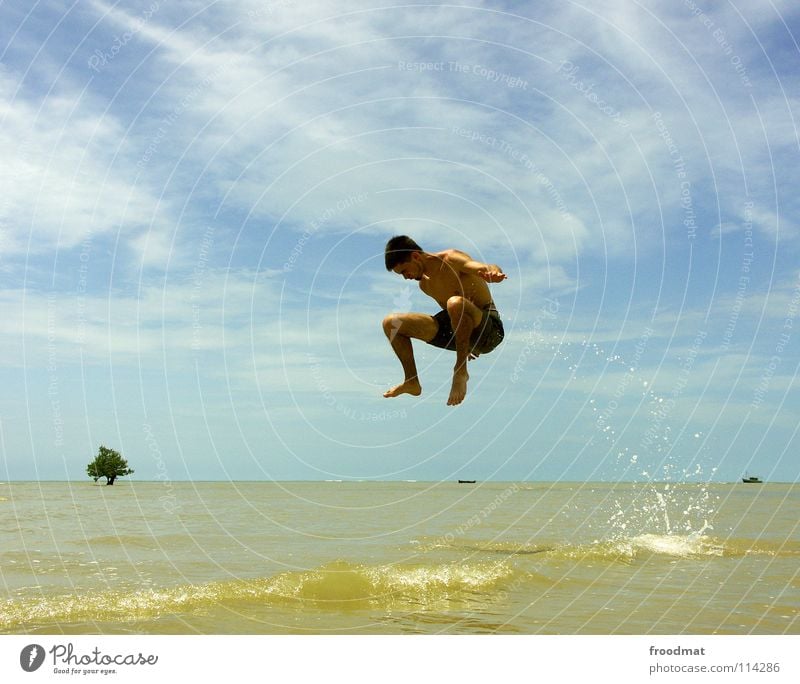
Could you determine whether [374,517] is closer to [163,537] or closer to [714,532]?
[163,537]

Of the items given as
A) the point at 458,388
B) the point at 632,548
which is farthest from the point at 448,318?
the point at 632,548

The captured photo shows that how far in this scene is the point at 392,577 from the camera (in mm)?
23156

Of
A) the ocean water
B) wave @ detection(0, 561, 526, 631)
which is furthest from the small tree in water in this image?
wave @ detection(0, 561, 526, 631)

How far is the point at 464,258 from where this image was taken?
37.8 feet

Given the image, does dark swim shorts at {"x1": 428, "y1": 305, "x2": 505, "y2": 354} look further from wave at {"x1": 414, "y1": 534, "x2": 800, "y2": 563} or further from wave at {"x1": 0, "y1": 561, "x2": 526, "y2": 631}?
wave at {"x1": 414, "y1": 534, "x2": 800, "y2": 563}

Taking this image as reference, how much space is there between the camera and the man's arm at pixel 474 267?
10.6 m

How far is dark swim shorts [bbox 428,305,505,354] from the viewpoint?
1197 cm

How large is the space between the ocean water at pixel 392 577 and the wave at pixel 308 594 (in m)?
0.06

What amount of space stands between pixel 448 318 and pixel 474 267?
1125 mm

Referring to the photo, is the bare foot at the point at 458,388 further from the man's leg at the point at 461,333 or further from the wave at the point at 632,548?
the wave at the point at 632,548

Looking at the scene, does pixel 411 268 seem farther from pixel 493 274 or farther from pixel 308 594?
pixel 308 594

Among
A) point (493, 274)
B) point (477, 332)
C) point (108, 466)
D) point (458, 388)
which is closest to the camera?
point (493, 274)

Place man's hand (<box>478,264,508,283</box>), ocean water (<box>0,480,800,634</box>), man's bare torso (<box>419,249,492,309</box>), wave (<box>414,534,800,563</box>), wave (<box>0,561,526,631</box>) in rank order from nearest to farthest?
1. man's hand (<box>478,264,508,283</box>)
2. man's bare torso (<box>419,249,492,309</box>)
3. ocean water (<box>0,480,800,634</box>)
4. wave (<box>0,561,526,631</box>)
5. wave (<box>414,534,800,563</box>)

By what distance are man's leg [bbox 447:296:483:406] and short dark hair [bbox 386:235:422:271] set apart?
87 cm
